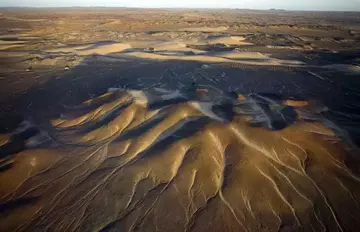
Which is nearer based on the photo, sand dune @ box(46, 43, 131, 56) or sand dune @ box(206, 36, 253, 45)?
sand dune @ box(46, 43, 131, 56)

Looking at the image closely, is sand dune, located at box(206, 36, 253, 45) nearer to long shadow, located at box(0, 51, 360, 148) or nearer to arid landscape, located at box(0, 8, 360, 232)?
long shadow, located at box(0, 51, 360, 148)

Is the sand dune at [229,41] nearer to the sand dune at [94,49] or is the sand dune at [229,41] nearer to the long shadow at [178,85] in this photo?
the sand dune at [94,49]

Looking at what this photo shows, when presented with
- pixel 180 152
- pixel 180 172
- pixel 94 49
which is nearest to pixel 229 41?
pixel 94 49

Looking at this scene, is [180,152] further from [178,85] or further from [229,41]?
[229,41]

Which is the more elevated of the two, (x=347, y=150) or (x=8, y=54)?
(x=347, y=150)

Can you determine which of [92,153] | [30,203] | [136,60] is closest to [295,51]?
[136,60]

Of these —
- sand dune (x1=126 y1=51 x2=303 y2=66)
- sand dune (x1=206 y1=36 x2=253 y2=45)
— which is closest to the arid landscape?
sand dune (x1=126 y1=51 x2=303 y2=66)

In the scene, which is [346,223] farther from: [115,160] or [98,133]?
[98,133]
